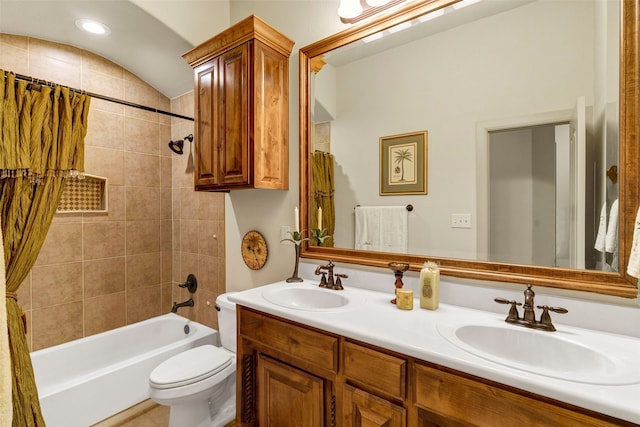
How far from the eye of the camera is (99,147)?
2.61 m

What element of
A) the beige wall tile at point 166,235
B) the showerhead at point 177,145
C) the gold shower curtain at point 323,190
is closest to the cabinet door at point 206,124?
the gold shower curtain at point 323,190

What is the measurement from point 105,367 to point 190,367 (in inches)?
44.5

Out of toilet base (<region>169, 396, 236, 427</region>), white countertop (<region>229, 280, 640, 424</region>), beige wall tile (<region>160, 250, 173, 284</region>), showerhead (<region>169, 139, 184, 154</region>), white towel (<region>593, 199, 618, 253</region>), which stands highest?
showerhead (<region>169, 139, 184, 154</region>)

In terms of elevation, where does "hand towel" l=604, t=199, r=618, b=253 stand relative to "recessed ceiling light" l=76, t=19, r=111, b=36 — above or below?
below

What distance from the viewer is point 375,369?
3.39 ft

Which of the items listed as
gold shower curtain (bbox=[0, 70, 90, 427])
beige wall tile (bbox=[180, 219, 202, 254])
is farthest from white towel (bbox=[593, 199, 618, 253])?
beige wall tile (bbox=[180, 219, 202, 254])

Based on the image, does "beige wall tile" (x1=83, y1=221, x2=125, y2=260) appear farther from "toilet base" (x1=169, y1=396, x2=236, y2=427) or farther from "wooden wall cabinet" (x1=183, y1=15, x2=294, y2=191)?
"toilet base" (x1=169, y1=396, x2=236, y2=427)

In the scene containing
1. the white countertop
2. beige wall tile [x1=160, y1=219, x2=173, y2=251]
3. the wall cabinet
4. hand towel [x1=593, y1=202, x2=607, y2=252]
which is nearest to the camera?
the white countertop

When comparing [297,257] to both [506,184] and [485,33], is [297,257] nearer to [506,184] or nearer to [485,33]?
[506,184]

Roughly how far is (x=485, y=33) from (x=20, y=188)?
7.64 ft

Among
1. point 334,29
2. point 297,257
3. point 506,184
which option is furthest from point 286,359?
point 334,29

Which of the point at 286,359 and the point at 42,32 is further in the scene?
the point at 42,32

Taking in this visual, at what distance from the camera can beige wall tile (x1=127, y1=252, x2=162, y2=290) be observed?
283cm

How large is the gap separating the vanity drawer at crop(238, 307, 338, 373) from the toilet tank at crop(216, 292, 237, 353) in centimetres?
66
